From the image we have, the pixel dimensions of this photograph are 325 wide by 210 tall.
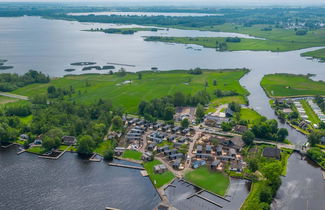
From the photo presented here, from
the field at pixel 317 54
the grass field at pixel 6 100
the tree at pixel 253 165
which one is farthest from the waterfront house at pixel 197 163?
the field at pixel 317 54

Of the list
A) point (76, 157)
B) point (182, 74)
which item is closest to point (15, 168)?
point (76, 157)

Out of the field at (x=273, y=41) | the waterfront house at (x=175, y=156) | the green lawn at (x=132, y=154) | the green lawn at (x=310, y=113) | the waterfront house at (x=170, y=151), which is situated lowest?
the green lawn at (x=132, y=154)

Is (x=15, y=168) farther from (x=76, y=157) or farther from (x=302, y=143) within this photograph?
(x=302, y=143)

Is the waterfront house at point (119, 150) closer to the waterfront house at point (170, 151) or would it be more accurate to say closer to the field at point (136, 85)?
the waterfront house at point (170, 151)

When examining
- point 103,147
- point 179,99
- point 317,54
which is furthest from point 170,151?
point 317,54

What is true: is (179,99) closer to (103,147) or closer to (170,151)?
(170,151)

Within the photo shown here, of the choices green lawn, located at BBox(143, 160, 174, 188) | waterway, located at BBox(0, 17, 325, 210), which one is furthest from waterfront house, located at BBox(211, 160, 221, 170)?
waterway, located at BBox(0, 17, 325, 210)
